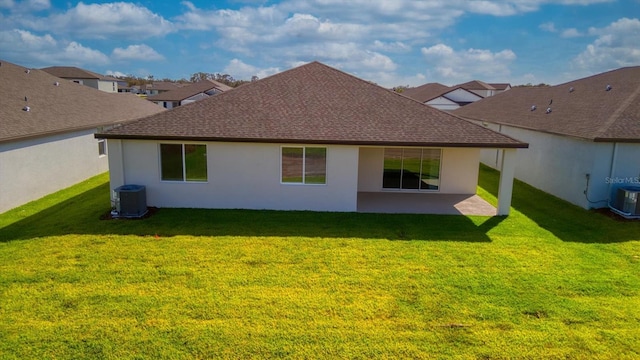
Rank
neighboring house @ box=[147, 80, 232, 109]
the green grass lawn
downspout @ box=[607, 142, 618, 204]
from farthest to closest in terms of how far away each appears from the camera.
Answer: neighboring house @ box=[147, 80, 232, 109] < downspout @ box=[607, 142, 618, 204] < the green grass lawn

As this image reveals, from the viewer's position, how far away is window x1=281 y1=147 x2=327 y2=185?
13.2 m

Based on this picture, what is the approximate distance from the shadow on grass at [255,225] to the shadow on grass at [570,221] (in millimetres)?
1731

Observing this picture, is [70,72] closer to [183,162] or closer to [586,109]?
[183,162]

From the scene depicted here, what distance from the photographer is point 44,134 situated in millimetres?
15047

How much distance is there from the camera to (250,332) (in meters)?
6.75

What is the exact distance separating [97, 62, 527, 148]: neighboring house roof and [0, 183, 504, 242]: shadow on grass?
228cm

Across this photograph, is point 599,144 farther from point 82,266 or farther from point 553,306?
point 82,266

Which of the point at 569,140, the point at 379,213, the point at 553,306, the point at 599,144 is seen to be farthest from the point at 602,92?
the point at 553,306

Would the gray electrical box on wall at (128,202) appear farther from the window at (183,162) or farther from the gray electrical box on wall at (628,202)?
the gray electrical box on wall at (628,202)

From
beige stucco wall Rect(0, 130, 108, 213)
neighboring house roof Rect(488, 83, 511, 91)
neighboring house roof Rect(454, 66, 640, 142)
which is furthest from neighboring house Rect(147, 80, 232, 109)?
neighboring house roof Rect(488, 83, 511, 91)

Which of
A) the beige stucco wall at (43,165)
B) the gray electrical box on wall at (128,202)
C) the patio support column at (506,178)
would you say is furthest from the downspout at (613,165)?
the beige stucco wall at (43,165)

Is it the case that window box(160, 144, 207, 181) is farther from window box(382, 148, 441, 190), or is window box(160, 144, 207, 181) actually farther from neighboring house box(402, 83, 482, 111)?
neighboring house box(402, 83, 482, 111)

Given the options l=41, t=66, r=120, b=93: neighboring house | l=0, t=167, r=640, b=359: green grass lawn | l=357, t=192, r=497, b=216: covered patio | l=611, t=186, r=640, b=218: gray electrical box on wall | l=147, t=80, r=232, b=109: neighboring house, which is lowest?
l=0, t=167, r=640, b=359: green grass lawn

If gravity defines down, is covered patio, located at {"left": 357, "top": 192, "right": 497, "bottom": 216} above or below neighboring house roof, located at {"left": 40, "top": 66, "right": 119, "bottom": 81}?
below
